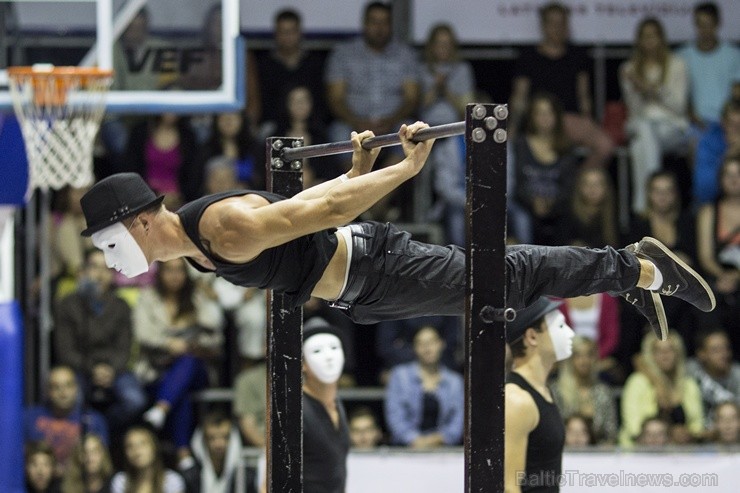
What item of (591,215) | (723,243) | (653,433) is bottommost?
(653,433)

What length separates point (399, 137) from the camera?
5496 mm

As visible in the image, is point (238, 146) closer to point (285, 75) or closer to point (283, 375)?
point (285, 75)

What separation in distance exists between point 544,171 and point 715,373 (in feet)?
7.11

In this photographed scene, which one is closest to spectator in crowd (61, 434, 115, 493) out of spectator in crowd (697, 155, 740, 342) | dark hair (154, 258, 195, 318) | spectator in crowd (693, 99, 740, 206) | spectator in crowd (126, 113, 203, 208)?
dark hair (154, 258, 195, 318)

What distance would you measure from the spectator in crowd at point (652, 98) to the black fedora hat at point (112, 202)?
6.96 meters

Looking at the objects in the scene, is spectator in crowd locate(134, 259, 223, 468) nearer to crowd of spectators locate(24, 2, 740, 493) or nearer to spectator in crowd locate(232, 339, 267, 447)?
crowd of spectators locate(24, 2, 740, 493)

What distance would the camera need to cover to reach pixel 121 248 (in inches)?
223

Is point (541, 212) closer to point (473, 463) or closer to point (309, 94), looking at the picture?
point (309, 94)

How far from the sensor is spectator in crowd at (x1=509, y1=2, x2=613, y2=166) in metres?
11.9

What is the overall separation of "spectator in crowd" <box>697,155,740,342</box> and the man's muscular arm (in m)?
6.26

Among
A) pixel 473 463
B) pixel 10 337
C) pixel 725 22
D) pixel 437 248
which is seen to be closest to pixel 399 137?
pixel 437 248

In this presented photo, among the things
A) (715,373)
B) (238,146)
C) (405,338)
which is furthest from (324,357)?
(715,373)

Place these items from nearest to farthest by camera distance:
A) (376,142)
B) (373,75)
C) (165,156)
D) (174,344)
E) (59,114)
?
(376,142) → (59,114) → (174,344) → (165,156) → (373,75)

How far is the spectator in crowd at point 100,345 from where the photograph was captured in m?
10.2
